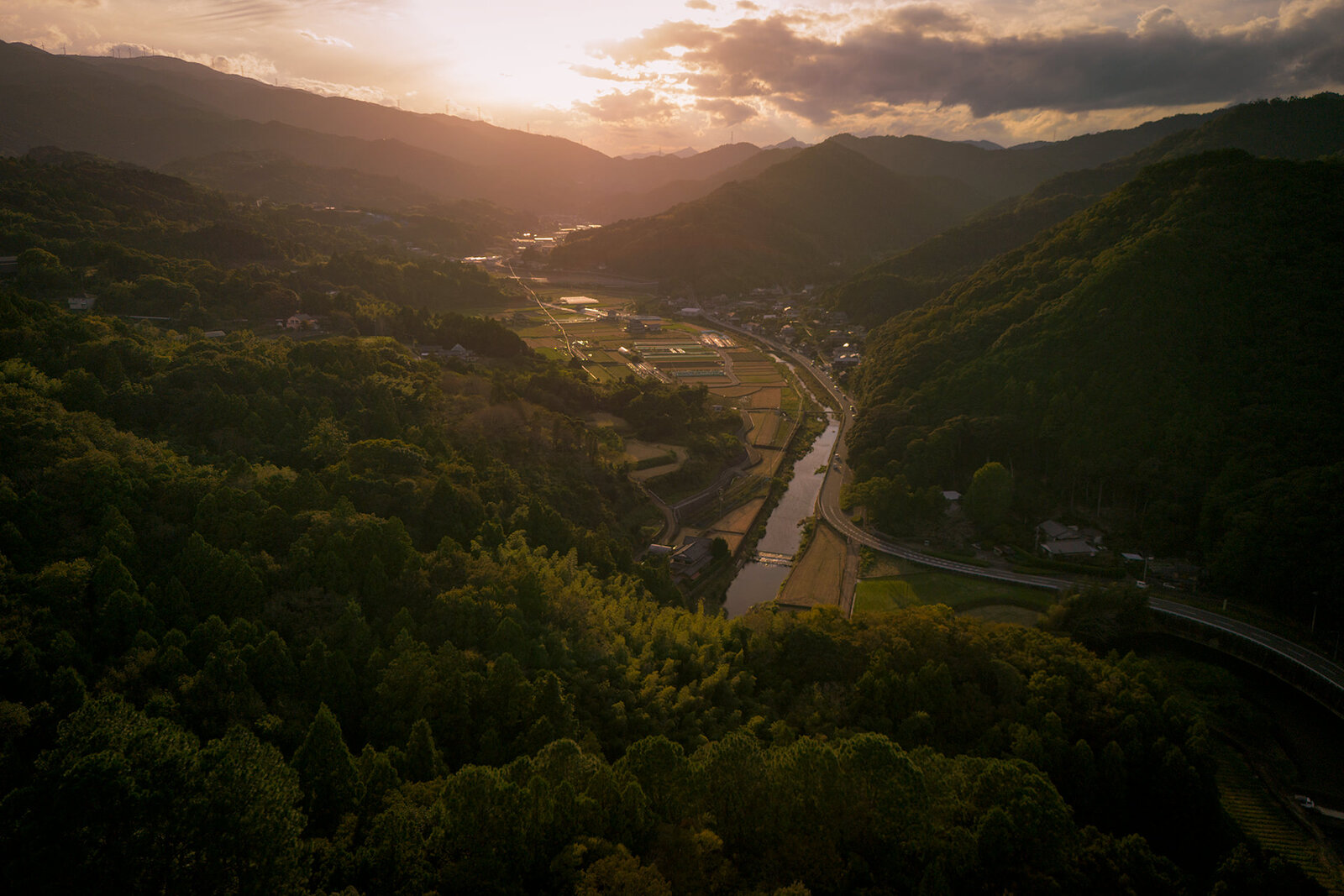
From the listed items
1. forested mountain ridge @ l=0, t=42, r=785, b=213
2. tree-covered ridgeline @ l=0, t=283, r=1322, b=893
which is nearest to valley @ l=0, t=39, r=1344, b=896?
tree-covered ridgeline @ l=0, t=283, r=1322, b=893

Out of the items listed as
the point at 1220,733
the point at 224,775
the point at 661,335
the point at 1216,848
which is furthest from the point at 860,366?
the point at 224,775

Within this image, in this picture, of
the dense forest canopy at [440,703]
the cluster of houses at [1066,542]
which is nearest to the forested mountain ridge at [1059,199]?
the cluster of houses at [1066,542]

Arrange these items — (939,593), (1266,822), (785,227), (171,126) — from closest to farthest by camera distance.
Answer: (1266,822), (939,593), (171,126), (785,227)

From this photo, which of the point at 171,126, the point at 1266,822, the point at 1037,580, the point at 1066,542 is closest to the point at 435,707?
the point at 1266,822

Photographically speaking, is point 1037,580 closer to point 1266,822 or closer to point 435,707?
point 1266,822

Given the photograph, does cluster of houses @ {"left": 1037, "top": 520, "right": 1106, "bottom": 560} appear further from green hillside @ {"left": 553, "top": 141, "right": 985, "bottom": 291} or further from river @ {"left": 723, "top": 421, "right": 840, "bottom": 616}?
green hillside @ {"left": 553, "top": 141, "right": 985, "bottom": 291}

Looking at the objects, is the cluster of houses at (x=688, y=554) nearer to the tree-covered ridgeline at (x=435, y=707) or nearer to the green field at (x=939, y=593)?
the tree-covered ridgeline at (x=435, y=707)

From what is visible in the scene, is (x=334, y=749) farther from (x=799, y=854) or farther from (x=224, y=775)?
(x=799, y=854)
